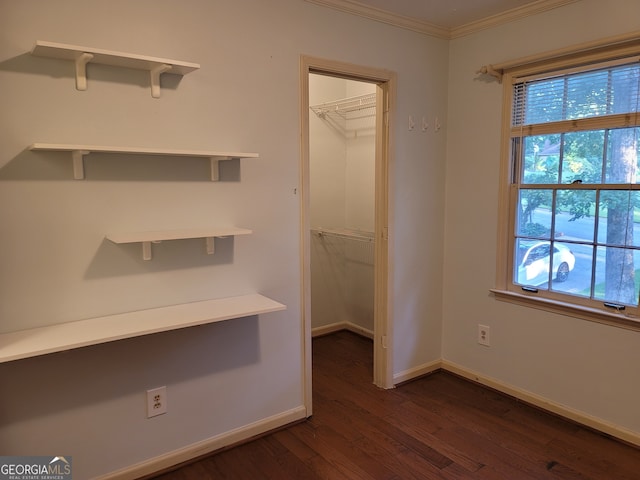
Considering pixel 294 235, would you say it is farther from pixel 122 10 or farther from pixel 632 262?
pixel 632 262

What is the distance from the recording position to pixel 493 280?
118 inches

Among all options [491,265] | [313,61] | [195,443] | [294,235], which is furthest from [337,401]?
[313,61]

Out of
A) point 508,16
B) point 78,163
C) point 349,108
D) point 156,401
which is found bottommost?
point 156,401

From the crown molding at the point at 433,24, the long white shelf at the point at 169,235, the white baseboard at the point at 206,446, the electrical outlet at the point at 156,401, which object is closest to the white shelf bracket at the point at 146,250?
the long white shelf at the point at 169,235

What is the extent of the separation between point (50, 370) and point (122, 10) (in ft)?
5.11

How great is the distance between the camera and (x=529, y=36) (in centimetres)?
269

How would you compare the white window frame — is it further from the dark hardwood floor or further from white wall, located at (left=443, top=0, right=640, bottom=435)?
the dark hardwood floor

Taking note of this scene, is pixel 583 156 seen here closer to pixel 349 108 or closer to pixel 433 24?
pixel 433 24

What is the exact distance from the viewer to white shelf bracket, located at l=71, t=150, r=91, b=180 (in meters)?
1.83

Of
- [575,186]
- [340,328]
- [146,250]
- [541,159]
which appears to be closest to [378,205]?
[541,159]

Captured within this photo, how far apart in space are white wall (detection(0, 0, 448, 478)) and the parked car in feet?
4.79

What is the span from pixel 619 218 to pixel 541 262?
0.52 metres

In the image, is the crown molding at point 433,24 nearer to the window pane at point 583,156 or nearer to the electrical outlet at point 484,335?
the window pane at point 583,156

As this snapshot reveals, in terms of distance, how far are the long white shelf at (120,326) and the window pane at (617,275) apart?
5.87ft
